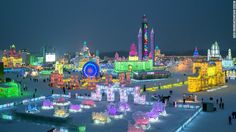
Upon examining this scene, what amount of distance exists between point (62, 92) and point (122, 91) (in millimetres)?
9530

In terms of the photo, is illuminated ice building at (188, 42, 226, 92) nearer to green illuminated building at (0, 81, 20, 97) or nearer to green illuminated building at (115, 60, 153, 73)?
green illuminated building at (0, 81, 20, 97)

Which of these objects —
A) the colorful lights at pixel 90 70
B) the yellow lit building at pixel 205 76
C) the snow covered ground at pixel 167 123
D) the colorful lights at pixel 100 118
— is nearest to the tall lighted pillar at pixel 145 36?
the yellow lit building at pixel 205 76

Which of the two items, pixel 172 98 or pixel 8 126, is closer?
pixel 8 126

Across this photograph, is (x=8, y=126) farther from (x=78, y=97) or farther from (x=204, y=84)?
(x=204, y=84)

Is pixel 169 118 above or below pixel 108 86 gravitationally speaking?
below

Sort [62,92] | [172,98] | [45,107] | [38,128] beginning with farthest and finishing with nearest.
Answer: [62,92], [172,98], [45,107], [38,128]

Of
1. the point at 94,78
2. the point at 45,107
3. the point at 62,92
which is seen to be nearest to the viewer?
the point at 45,107

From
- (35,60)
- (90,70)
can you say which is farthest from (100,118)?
(35,60)

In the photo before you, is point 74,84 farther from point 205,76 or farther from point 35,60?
point 35,60

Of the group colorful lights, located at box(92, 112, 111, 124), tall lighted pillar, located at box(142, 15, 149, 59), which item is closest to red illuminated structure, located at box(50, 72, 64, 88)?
colorful lights, located at box(92, 112, 111, 124)

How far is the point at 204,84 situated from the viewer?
36.5 meters

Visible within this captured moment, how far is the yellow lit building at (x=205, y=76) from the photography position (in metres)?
35.2

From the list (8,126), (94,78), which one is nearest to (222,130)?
(8,126)

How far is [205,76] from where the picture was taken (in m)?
36.8
